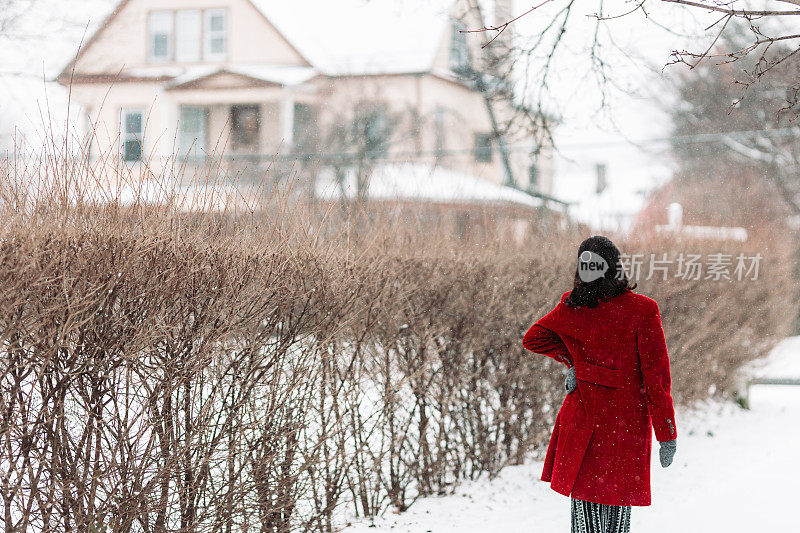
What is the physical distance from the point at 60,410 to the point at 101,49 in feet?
67.3

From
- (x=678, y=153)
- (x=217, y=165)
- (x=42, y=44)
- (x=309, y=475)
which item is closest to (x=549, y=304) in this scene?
(x=309, y=475)

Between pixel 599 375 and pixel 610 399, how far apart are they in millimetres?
116

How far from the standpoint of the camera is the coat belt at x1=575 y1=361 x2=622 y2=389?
12.3 feet

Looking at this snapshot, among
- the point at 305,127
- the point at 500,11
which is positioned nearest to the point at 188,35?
the point at 305,127

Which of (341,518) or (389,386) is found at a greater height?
(389,386)

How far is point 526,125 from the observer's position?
313 inches

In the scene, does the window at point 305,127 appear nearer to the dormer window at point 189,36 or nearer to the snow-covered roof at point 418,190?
the dormer window at point 189,36

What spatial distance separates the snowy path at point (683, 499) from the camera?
17.9 ft

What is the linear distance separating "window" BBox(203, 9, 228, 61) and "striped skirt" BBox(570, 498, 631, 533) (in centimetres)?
2560

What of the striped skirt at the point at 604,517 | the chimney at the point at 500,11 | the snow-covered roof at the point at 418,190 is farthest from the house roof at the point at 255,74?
the striped skirt at the point at 604,517

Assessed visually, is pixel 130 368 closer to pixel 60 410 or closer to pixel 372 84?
pixel 60 410

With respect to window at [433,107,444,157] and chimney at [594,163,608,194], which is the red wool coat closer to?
chimney at [594,163,608,194]

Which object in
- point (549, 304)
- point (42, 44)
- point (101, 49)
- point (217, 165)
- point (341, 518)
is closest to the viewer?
point (217, 165)

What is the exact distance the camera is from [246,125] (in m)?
26.7
